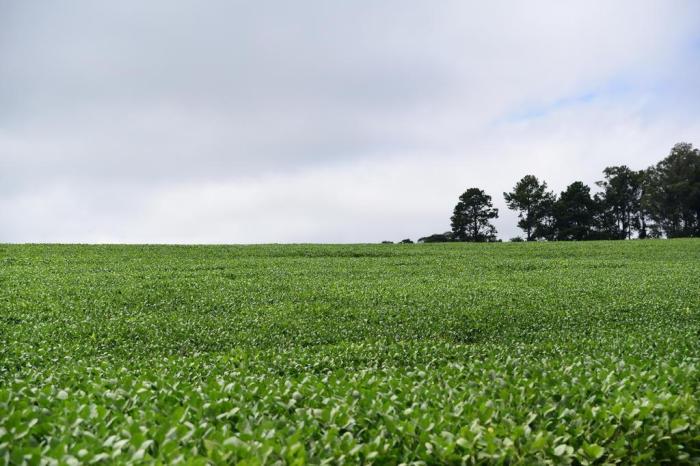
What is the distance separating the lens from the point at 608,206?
3472 inches

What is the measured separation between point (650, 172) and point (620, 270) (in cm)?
6450

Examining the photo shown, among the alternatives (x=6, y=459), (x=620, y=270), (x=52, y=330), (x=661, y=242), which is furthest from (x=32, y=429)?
(x=661, y=242)

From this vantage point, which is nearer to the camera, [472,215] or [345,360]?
[345,360]

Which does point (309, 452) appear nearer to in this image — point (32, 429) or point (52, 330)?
point (32, 429)

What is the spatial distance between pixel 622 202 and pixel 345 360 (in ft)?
286

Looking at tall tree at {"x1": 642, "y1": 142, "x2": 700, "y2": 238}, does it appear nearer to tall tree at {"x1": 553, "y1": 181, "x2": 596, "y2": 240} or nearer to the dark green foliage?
tall tree at {"x1": 553, "y1": 181, "x2": 596, "y2": 240}

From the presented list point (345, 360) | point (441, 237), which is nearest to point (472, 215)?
point (441, 237)

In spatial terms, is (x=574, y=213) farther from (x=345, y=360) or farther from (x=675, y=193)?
(x=345, y=360)

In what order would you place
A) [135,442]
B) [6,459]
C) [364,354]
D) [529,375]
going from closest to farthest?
[6,459], [135,442], [529,375], [364,354]

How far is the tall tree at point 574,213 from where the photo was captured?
85000 mm

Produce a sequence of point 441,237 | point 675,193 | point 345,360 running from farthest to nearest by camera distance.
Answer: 1. point 441,237
2. point 675,193
3. point 345,360

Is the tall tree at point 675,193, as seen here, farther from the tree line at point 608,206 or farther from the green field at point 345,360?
the green field at point 345,360

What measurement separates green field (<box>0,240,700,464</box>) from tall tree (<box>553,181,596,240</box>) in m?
57.0

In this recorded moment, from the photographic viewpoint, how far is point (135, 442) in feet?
14.5
